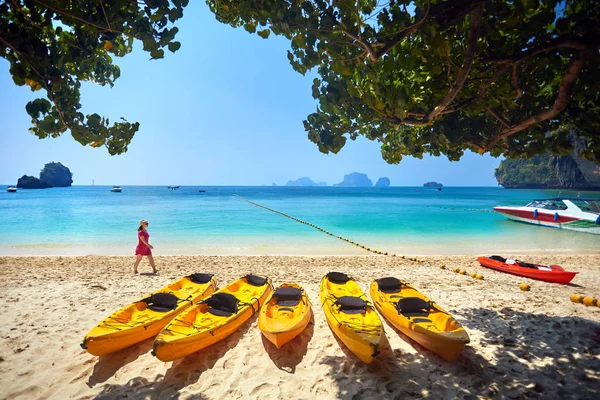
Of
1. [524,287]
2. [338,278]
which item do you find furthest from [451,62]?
[524,287]

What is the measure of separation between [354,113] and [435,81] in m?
1.45

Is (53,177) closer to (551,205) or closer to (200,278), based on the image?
(200,278)

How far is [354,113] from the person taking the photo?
510cm

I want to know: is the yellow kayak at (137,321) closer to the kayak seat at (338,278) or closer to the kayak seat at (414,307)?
the kayak seat at (338,278)

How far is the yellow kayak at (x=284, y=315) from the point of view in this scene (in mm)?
4863

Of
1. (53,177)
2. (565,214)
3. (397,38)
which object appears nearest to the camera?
(397,38)

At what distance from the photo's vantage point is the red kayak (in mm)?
8992

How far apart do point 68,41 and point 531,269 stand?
13.7 meters

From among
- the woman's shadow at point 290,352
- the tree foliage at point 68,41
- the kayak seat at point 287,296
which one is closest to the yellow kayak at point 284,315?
the kayak seat at point 287,296

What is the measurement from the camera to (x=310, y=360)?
4.82 metres

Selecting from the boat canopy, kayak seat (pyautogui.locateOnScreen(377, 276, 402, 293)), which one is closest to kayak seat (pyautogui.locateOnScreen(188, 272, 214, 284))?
kayak seat (pyautogui.locateOnScreen(377, 276, 402, 293))

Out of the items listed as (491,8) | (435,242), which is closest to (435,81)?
(491,8)

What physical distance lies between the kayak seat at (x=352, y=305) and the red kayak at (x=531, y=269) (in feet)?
25.5

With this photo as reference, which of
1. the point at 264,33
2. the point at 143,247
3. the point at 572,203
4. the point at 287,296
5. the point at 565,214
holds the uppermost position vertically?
the point at 264,33
